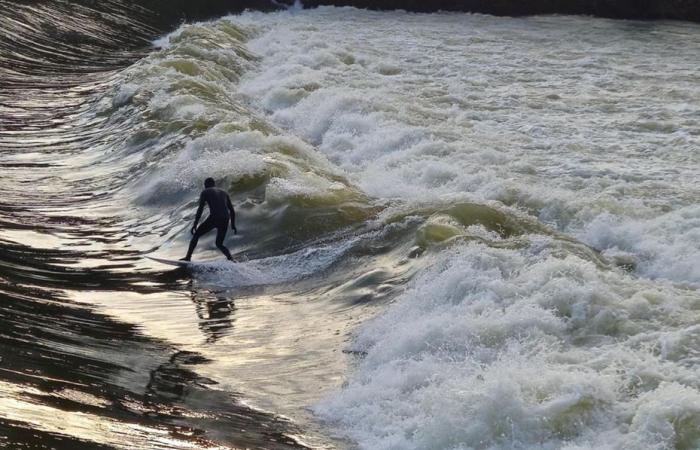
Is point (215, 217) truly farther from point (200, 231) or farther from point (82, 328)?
point (82, 328)

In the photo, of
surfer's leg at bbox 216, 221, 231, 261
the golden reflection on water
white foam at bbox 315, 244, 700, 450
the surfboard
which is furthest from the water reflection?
the golden reflection on water

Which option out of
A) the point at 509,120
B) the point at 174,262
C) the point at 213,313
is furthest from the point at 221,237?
the point at 509,120

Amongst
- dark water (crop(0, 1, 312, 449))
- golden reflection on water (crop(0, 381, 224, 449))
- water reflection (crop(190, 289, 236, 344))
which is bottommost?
water reflection (crop(190, 289, 236, 344))

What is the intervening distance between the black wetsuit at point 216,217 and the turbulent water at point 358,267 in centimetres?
40

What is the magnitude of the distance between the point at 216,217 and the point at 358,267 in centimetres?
223

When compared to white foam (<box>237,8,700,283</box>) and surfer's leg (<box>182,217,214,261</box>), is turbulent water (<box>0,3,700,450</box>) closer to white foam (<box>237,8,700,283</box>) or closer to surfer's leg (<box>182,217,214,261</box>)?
white foam (<box>237,8,700,283</box>)

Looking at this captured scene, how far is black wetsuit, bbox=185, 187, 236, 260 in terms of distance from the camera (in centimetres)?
1377

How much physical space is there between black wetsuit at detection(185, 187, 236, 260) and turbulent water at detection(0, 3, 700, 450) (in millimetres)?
404

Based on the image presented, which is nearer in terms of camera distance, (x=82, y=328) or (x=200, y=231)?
(x=82, y=328)

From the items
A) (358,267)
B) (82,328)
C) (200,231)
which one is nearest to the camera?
(82,328)

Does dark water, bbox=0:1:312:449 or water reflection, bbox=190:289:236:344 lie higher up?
dark water, bbox=0:1:312:449

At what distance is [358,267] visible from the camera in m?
12.8

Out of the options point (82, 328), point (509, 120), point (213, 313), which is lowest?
point (213, 313)

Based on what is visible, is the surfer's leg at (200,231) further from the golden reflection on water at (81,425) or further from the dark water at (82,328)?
the golden reflection on water at (81,425)
